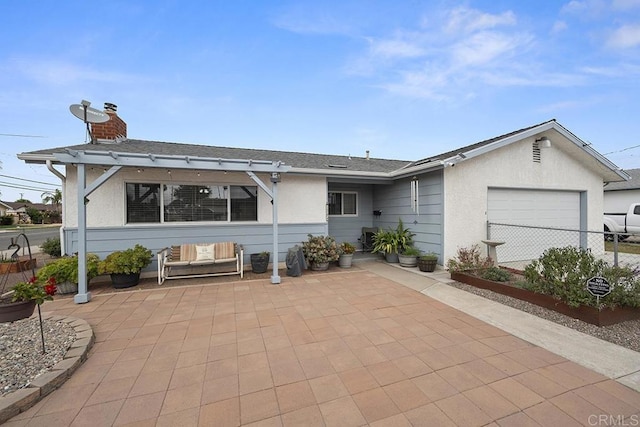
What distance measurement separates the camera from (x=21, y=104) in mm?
9469

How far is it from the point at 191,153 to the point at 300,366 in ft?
21.4

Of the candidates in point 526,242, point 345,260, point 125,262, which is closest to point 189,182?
point 125,262

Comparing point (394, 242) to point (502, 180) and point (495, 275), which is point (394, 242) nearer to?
point (495, 275)

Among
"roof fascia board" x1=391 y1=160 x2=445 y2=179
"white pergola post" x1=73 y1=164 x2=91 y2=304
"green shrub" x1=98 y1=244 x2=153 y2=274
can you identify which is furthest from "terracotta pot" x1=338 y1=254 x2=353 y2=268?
"white pergola post" x1=73 y1=164 x2=91 y2=304

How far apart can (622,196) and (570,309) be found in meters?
16.8

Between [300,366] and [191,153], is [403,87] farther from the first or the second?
[300,366]

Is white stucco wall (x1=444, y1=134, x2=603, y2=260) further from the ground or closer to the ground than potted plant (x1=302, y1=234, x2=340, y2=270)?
further from the ground

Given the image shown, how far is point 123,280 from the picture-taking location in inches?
208

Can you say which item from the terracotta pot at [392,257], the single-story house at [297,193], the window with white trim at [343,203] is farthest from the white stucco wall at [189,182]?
the terracotta pot at [392,257]

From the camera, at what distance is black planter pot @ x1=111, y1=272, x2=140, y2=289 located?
5.26 metres

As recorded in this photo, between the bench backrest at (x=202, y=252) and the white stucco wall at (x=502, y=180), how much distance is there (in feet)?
17.8

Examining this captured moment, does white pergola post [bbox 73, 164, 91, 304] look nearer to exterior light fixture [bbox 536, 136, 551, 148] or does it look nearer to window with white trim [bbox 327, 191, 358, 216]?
window with white trim [bbox 327, 191, 358, 216]

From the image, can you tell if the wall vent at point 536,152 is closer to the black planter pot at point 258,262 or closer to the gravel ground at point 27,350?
the black planter pot at point 258,262

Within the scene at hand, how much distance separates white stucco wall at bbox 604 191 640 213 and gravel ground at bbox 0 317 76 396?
2189 cm
